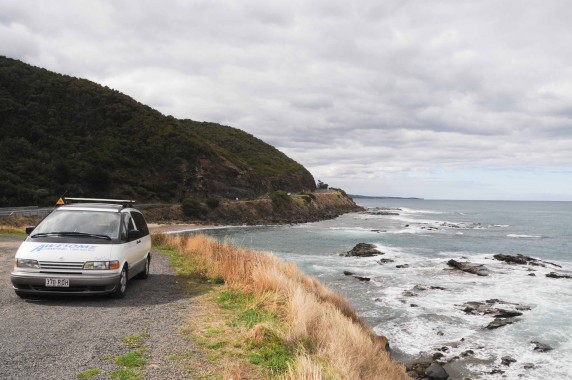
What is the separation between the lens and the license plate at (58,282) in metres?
8.38

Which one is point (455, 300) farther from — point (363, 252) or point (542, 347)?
point (363, 252)

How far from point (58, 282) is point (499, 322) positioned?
16.7m

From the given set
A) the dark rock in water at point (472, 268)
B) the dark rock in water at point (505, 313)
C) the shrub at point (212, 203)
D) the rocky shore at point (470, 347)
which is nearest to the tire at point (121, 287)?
the rocky shore at point (470, 347)

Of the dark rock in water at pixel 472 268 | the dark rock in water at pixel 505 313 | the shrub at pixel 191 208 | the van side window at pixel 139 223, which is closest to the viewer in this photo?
the van side window at pixel 139 223

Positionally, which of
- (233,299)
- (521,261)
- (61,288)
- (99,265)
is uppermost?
(99,265)

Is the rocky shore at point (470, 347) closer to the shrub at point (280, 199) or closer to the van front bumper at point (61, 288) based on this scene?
the van front bumper at point (61, 288)

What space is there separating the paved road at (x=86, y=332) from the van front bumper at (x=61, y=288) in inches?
11.1

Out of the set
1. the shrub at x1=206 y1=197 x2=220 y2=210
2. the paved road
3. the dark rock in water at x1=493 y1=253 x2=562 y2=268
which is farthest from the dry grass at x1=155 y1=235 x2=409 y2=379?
the shrub at x1=206 y1=197 x2=220 y2=210

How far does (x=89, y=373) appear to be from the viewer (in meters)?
5.07

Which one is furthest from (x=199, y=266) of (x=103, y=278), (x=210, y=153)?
(x=210, y=153)

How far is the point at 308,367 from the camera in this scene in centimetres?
489

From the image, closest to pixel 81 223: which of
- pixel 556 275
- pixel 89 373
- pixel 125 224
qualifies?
pixel 125 224

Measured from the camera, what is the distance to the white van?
839 centimetres

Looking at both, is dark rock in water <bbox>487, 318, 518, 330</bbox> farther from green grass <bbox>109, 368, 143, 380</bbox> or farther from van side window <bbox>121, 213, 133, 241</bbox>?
green grass <bbox>109, 368, 143, 380</bbox>
